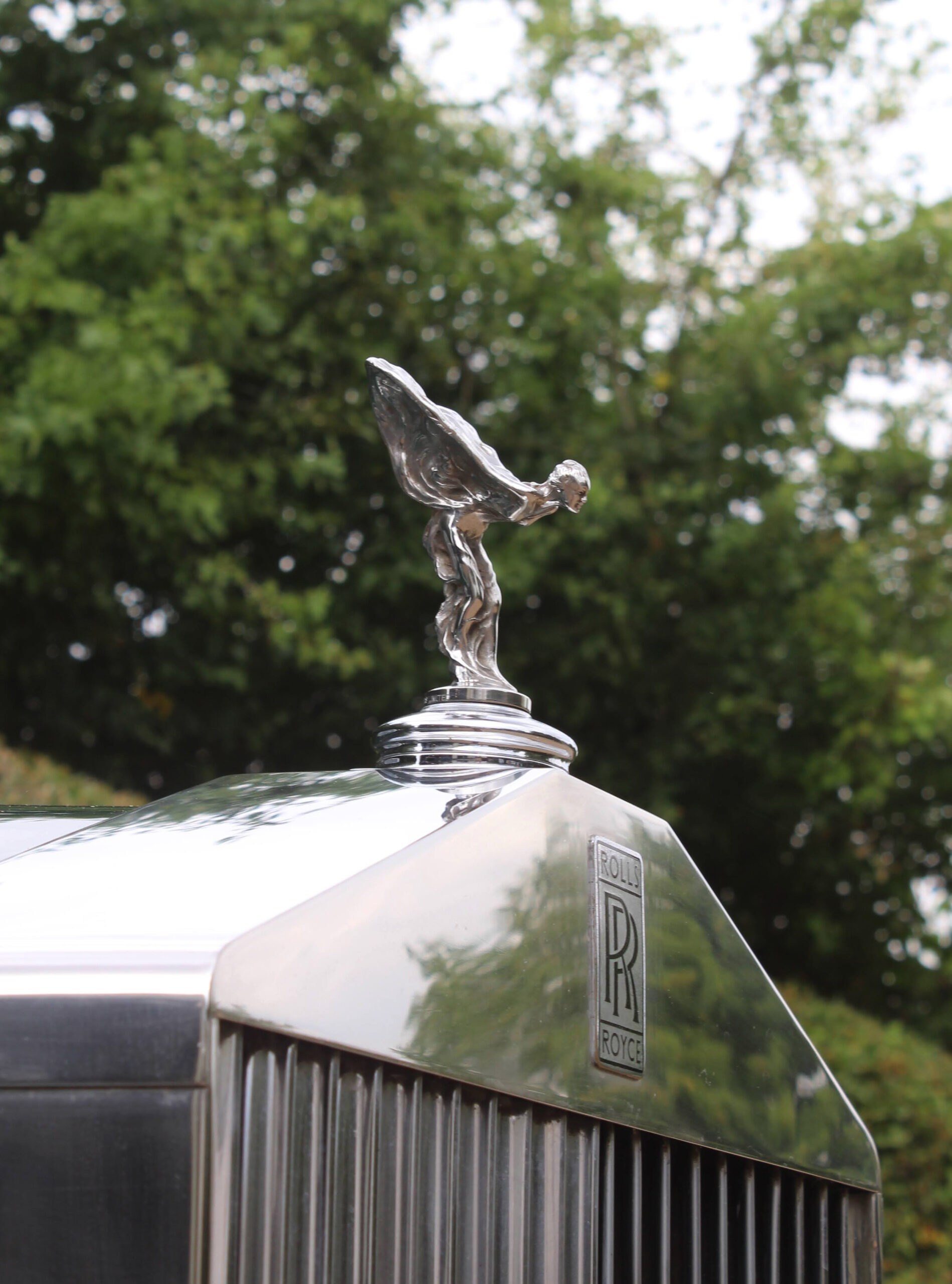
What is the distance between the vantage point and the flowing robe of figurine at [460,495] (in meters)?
1.39

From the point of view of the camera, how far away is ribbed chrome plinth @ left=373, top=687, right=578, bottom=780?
1291 millimetres

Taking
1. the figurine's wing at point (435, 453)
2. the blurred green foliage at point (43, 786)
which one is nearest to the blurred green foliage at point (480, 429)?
the blurred green foliage at point (43, 786)

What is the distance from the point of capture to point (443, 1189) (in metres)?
1.03

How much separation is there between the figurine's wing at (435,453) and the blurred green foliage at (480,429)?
4021 millimetres

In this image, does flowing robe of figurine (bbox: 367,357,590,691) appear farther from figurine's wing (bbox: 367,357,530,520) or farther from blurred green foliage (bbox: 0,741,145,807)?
blurred green foliage (bbox: 0,741,145,807)

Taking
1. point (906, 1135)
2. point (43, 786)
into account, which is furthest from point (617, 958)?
point (906, 1135)

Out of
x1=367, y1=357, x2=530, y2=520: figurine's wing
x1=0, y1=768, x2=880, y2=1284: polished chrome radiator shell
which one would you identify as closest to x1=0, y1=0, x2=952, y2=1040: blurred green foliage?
x1=367, y1=357, x2=530, y2=520: figurine's wing

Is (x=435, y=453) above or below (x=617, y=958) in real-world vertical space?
above

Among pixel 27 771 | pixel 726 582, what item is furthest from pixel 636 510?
pixel 27 771

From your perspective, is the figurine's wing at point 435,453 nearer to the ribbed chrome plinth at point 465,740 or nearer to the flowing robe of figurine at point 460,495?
the flowing robe of figurine at point 460,495

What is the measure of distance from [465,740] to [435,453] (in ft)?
1.01

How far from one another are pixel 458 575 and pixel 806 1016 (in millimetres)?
5516

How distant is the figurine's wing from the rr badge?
0.38 meters

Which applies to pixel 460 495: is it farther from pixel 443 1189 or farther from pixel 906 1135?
pixel 906 1135
